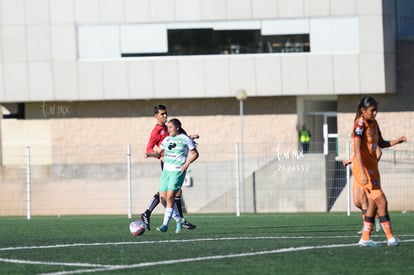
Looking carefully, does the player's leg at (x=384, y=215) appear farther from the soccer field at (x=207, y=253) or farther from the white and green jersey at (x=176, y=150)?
the white and green jersey at (x=176, y=150)

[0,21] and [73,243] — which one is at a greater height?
[0,21]

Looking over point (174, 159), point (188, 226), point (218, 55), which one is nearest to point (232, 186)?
point (218, 55)

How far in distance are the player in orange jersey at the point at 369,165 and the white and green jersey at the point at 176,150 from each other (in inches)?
174

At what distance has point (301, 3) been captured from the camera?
42875 mm

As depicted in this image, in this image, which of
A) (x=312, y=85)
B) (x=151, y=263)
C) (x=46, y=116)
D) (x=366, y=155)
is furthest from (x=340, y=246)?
(x=46, y=116)

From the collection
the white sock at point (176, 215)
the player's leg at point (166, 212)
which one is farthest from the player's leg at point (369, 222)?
the white sock at point (176, 215)

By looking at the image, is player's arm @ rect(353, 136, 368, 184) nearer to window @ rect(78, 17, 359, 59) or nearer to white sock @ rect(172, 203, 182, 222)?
white sock @ rect(172, 203, 182, 222)

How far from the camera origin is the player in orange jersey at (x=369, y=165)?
502 inches

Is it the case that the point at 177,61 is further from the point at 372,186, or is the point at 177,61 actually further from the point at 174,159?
the point at 372,186

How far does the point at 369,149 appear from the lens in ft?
42.5

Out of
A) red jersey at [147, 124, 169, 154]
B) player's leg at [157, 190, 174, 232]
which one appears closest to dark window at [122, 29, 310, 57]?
red jersey at [147, 124, 169, 154]

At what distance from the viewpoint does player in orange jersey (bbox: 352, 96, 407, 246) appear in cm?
1274

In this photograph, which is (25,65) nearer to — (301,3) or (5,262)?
(301,3)

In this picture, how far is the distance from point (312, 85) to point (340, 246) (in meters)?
30.2
